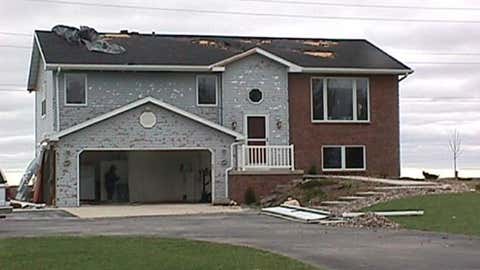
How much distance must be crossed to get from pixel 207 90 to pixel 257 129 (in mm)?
2745

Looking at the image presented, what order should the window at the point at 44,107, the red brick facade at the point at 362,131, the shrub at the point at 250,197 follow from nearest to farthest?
1. the shrub at the point at 250,197
2. the red brick facade at the point at 362,131
3. the window at the point at 44,107

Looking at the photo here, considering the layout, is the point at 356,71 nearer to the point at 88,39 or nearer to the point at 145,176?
the point at 145,176

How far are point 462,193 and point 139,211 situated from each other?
35.1 feet

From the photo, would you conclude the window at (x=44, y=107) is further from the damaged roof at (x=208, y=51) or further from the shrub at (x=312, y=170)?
the shrub at (x=312, y=170)

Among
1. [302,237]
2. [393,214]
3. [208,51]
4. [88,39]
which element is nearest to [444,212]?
[393,214]

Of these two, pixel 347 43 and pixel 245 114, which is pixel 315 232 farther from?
pixel 347 43

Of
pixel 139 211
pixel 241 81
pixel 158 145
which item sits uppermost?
pixel 241 81

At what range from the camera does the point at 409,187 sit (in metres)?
31.0

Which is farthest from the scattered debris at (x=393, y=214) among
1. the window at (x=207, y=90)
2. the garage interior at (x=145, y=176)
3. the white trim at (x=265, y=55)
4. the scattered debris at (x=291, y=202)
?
the garage interior at (x=145, y=176)

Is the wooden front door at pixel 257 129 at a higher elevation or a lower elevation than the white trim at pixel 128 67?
lower

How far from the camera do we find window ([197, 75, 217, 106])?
40.8 m

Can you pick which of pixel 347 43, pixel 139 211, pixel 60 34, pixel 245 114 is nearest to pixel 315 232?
pixel 139 211

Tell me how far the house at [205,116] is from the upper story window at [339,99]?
4 cm

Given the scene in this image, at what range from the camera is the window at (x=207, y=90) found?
40.8 m
